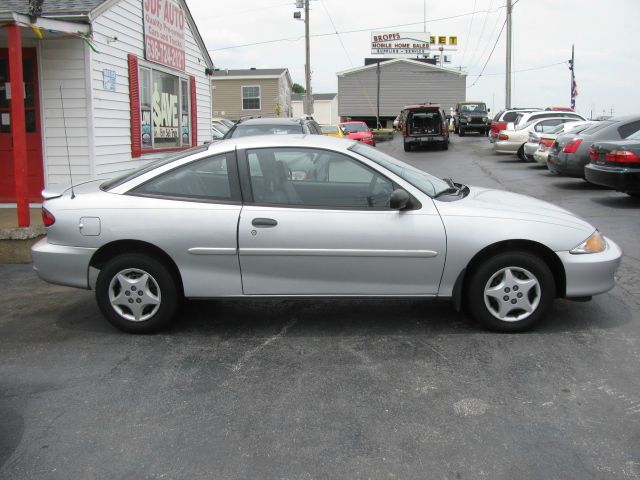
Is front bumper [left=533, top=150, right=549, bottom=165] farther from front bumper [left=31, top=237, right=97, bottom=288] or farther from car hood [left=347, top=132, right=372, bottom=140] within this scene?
front bumper [left=31, top=237, right=97, bottom=288]

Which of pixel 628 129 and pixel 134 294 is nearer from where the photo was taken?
pixel 134 294

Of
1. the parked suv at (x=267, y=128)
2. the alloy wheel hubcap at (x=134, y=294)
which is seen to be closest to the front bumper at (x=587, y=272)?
the alloy wheel hubcap at (x=134, y=294)

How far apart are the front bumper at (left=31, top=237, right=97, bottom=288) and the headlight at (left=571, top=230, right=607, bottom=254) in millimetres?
3665

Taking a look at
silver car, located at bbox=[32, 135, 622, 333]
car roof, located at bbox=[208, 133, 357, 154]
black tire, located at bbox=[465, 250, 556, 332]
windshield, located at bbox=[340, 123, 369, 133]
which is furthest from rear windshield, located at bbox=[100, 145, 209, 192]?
windshield, located at bbox=[340, 123, 369, 133]

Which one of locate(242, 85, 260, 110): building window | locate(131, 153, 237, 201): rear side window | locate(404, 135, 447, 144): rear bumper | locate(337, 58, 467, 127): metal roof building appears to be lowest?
locate(131, 153, 237, 201): rear side window

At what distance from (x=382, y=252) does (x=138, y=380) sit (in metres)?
1.92

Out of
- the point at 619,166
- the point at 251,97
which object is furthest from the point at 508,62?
the point at 619,166

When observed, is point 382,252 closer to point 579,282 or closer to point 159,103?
point 579,282

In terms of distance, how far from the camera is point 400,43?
67562 millimetres

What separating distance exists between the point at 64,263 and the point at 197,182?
A: 47.4 inches

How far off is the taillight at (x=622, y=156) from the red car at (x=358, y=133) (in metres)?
18.1

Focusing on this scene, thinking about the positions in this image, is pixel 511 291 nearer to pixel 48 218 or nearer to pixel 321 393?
pixel 321 393

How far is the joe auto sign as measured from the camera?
37.1ft

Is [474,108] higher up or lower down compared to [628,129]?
higher up
